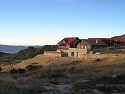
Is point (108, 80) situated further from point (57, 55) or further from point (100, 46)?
point (100, 46)

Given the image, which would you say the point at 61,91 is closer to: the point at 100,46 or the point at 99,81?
the point at 99,81

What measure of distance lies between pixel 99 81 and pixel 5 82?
656 cm

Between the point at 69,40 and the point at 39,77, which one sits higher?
the point at 69,40

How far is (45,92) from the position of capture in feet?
45.9

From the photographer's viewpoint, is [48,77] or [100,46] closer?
[48,77]

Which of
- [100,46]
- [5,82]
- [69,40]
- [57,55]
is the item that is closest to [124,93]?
[5,82]

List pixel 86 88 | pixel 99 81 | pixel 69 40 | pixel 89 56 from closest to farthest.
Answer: pixel 86 88 < pixel 99 81 < pixel 89 56 < pixel 69 40

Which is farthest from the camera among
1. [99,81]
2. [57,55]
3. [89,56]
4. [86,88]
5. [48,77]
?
[57,55]

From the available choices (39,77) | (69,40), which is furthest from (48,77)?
(69,40)

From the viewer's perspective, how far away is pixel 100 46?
238ft

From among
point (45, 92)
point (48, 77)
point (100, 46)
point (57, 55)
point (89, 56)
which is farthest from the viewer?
point (100, 46)

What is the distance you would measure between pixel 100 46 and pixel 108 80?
5534cm

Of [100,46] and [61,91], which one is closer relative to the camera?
[61,91]

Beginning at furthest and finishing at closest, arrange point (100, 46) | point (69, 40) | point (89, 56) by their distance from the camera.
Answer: point (69, 40) < point (100, 46) < point (89, 56)
